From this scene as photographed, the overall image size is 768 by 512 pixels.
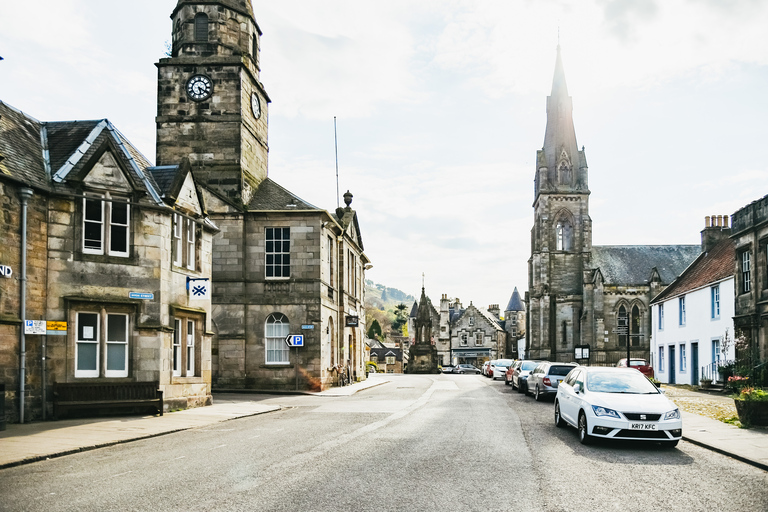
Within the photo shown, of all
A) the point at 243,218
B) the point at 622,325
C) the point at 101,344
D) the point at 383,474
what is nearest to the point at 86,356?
the point at 101,344

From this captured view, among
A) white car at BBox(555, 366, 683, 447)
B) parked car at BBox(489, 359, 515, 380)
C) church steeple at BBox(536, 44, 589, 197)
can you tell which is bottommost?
parked car at BBox(489, 359, 515, 380)

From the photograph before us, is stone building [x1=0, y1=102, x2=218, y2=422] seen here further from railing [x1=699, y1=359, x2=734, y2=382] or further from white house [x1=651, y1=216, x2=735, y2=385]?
white house [x1=651, y1=216, x2=735, y2=385]

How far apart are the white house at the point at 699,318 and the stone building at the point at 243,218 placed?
18430 mm

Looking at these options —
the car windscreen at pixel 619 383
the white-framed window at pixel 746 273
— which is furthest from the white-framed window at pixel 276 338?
the white-framed window at pixel 746 273

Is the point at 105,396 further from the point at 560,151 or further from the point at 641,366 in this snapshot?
the point at 560,151

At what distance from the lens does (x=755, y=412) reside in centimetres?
1617

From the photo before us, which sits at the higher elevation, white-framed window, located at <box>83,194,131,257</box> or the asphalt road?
white-framed window, located at <box>83,194,131,257</box>

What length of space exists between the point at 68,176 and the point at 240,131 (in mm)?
15095

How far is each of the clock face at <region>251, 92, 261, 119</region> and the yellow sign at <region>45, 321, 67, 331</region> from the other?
19.7 m

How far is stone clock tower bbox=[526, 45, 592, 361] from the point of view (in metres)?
78.2

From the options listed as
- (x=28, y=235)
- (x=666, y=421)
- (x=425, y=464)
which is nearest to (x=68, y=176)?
(x=28, y=235)

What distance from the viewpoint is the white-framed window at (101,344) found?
1928 cm

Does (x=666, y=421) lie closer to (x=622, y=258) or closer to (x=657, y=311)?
(x=657, y=311)

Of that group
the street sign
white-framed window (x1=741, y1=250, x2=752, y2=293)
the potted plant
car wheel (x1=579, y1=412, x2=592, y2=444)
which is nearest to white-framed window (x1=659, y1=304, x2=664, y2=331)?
white-framed window (x1=741, y1=250, x2=752, y2=293)
